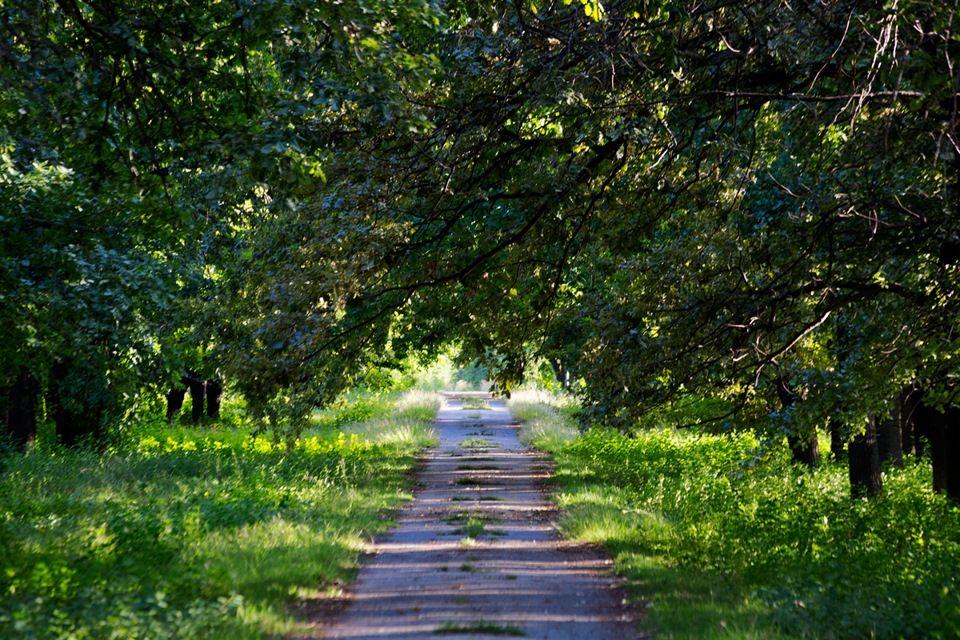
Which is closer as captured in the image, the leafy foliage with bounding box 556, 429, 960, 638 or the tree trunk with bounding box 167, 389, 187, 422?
the leafy foliage with bounding box 556, 429, 960, 638

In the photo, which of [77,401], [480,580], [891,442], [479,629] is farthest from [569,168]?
[77,401]

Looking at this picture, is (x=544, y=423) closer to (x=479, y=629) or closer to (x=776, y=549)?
(x=776, y=549)

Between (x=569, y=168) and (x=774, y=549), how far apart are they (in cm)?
462

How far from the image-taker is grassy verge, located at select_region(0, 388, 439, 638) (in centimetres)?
661

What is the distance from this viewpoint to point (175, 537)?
953 centimetres

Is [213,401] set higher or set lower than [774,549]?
higher

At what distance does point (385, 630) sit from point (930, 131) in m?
5.85

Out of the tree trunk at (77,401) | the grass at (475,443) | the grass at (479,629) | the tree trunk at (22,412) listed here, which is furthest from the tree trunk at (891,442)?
the tree trunk at (22,412)

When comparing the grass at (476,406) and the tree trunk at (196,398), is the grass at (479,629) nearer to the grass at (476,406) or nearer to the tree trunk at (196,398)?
the tree trunk at (196,398)

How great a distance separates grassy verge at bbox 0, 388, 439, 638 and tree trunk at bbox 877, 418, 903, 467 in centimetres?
866

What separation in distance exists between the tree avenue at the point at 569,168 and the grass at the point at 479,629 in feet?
12.0

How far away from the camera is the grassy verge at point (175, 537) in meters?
6.61

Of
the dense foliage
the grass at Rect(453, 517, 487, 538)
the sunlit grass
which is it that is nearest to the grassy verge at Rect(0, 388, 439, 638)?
the grass at Rect(453, 517, 487, 538)

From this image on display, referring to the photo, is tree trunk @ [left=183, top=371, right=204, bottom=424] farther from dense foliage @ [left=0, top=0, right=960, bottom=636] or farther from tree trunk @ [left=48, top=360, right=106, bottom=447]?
dense foliage @ [left=0, top=0, right=960, bottom=636]
